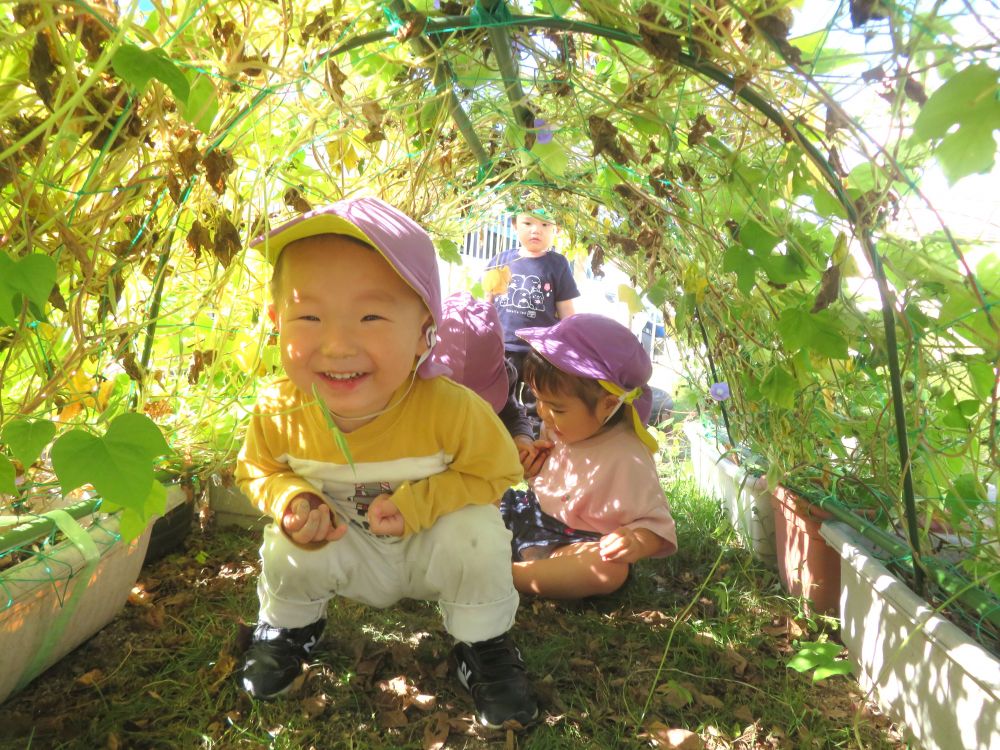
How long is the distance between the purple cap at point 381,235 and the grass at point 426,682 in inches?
32.2

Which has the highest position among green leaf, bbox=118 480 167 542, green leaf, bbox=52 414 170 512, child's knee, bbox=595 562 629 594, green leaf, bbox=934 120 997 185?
green leaf, bbox=934 120 997 185

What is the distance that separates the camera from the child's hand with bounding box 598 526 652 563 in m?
1.87

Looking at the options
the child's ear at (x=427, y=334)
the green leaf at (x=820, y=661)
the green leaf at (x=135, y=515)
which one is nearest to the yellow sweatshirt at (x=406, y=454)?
the child's ear at (x=427, y=334)

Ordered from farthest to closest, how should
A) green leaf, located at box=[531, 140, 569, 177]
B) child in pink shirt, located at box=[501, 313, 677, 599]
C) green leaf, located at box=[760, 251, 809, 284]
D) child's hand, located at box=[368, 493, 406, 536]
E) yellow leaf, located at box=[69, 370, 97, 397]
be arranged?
child in pink shirt, located at box=[501, 313, 677, 599]
green leaf, located at box=[531, 140, 569, 177]
yellow leaf, located at box=[69, 370, 97, 397]
child's hand, located at box=[368, 493, 406, 536]
green leaf, located at box=[760, 251, 809, 284]

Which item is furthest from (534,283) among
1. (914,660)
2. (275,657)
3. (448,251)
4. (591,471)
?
(914,660)

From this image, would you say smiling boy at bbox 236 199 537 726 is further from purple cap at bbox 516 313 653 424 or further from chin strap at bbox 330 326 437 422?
purple cap at bbox 516 313 653 424

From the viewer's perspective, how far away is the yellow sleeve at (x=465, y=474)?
4.90 feet

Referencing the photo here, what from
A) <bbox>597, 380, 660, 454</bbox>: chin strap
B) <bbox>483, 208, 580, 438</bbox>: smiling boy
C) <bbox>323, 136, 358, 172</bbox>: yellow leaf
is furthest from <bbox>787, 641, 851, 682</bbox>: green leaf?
<bbox>483, 208, 580, 438</bbox>: smiling boy

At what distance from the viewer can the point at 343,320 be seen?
1.30 meters

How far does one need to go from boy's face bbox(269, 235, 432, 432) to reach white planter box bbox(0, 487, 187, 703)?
55 cm

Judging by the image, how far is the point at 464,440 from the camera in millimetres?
1517

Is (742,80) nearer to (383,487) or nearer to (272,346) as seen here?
(383,487)

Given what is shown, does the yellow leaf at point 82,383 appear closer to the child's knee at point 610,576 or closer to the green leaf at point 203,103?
the green leaf at point 203,103

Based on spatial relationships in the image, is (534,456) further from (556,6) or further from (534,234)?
(534,234)
